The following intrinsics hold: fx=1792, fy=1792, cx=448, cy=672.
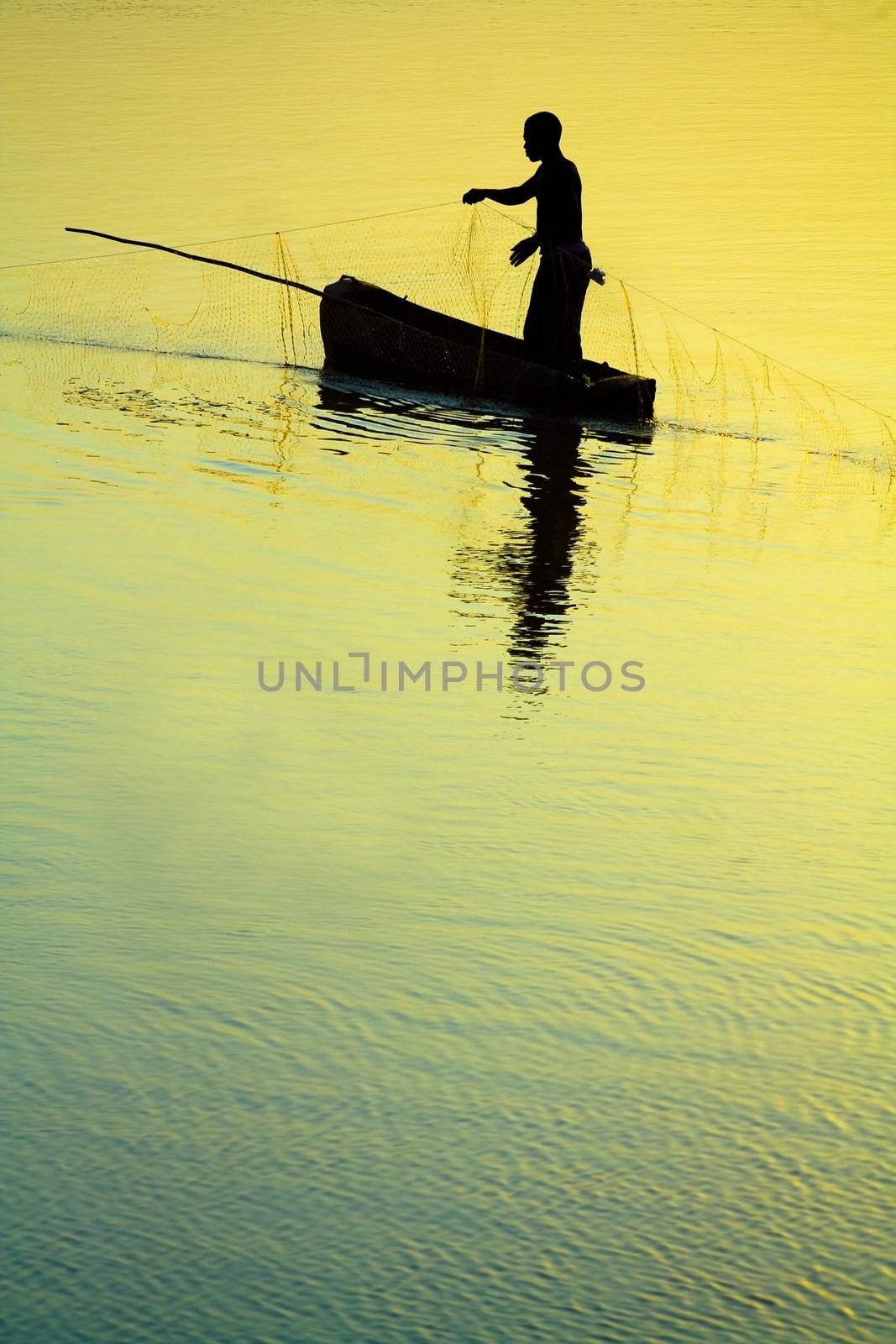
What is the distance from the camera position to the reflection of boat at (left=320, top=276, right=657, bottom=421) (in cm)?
1103

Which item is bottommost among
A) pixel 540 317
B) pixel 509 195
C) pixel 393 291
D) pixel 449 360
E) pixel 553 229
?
pixel 449 360

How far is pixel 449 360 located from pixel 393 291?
3.24 m

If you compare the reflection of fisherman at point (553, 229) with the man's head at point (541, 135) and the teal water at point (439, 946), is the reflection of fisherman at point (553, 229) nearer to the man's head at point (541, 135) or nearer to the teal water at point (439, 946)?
the man's head at point (541, 135)

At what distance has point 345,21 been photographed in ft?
115

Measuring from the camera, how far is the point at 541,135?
1094 centimetres

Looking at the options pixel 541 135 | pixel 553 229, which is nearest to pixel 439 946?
pixel 553 229

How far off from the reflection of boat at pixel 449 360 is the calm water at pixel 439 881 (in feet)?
1.18

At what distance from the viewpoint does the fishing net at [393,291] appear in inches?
450

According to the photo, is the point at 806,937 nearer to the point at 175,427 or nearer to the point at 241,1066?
the point at 241,1066

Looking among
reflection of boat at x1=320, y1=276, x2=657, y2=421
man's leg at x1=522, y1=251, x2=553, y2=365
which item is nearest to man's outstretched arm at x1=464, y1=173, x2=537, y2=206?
man's leg at x1=522, y1=251, x2=553, y2=365

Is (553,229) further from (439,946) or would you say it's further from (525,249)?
(439,946)

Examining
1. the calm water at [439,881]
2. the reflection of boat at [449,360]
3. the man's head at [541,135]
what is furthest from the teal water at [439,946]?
the man's head at [541,135]

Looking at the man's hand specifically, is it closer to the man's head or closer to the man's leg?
the man's leg

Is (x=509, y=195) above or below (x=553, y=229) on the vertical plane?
above
